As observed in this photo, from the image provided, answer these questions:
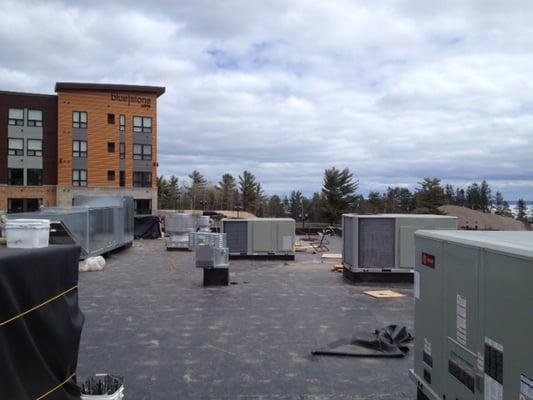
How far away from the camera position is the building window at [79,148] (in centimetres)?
5269

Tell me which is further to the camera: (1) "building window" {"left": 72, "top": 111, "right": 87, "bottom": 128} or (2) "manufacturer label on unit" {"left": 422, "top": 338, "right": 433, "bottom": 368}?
(1) "building window" {"left": 72, "top": 111, "right": 87, "bottom": 128}

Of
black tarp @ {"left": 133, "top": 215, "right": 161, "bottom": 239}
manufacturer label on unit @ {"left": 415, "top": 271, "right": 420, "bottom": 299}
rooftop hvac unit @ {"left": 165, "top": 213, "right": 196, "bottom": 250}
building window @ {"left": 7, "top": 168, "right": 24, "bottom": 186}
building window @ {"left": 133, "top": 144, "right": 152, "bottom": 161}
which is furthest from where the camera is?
building window @ {"left": 133, "top": 144, "right": 152, "bottom": 161}

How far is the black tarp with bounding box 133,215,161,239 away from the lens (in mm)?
38938

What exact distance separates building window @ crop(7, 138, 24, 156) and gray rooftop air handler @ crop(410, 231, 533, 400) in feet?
177

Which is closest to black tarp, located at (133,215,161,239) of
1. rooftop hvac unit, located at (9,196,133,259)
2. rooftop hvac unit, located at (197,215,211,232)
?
rooftop hvac unit, located at (197,215,211,232)

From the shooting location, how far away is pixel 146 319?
11703 mm

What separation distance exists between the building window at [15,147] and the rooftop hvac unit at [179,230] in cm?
2961

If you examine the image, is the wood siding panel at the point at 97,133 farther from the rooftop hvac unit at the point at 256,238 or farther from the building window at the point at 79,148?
the rooftop hvac unit at the point at 256,238

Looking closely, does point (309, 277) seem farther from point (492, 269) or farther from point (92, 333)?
point (492, 269)

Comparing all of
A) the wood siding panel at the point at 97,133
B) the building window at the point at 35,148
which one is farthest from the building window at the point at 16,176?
the wood siding panel at the point at 97,133

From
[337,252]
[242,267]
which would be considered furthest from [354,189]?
[242,267]

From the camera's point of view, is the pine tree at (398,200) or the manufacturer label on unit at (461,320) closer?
the manufacturer label on unit at (461,320)

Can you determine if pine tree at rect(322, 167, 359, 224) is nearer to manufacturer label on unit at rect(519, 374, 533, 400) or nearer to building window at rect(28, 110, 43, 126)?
building window at rect(28, 110, 43, 126)

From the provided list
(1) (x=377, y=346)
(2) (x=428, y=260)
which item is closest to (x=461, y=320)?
(2) (x=428, y=260)
